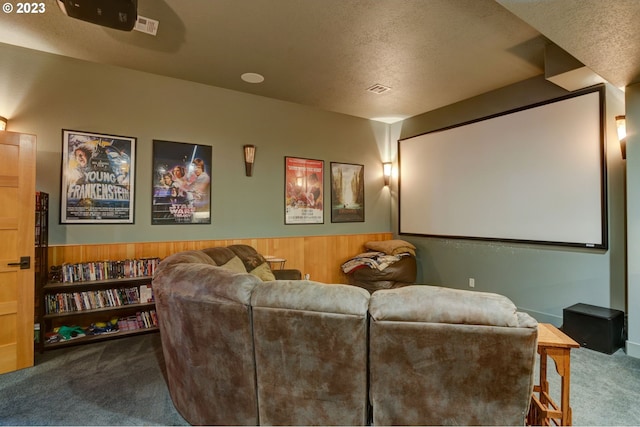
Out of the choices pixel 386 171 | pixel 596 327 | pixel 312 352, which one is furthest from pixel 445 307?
pixel 386 171

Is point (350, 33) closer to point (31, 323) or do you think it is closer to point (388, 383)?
point (388, 383)

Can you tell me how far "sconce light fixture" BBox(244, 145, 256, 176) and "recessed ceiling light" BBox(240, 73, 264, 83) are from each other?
82 cm

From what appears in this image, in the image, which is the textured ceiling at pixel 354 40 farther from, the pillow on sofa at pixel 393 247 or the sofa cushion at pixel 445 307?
the pillow on sofa at pixel 393 247

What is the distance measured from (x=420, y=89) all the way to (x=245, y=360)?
12.4ft

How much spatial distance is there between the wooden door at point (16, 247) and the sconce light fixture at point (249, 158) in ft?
6.88

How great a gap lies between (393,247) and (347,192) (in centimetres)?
116

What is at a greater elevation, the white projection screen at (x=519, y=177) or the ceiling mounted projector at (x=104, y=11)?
the ceiling mounted projector at (x=104, y=11)

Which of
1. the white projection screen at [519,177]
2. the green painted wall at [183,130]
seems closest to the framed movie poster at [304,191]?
the green painted wall at [183,130]

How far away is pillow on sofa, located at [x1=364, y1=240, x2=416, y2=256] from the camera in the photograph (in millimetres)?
4805

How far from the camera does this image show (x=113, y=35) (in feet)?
9.14

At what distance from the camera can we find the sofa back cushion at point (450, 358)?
1234mm

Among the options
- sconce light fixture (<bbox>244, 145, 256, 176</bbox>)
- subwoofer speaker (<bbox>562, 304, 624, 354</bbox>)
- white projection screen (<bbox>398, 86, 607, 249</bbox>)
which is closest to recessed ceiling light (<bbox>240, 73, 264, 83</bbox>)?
sconce light fixture (<bbox>244, 145, 256, 176</bbox>)

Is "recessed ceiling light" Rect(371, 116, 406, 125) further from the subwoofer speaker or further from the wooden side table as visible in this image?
the wooden side table

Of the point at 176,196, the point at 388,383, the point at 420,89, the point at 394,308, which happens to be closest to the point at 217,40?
the point at 176,196
